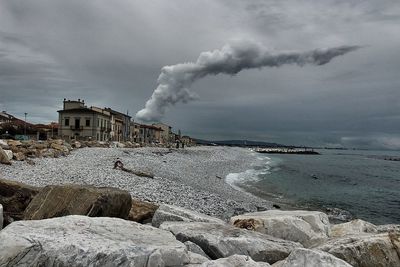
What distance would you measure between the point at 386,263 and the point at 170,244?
3.77 m

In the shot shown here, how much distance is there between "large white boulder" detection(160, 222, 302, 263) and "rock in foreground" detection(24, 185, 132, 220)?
1.58 m

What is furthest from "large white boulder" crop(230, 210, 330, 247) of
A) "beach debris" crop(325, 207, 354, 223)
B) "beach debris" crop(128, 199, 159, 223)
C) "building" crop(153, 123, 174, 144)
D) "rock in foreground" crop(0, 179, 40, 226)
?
"building" crop(153, 123, 174, 144)

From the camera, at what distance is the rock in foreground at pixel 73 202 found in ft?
25.4

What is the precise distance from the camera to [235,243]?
22.5 feet

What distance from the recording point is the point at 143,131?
146375 millimetres

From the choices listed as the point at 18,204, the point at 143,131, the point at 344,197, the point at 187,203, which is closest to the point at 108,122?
the point at 143,131

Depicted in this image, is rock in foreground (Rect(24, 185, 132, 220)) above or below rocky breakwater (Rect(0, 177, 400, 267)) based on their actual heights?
above

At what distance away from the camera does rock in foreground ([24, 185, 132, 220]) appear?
305 inches

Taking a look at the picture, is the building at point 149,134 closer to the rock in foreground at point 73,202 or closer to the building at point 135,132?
the building at point 135,132

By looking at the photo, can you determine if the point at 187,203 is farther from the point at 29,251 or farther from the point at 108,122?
the point at 108,122

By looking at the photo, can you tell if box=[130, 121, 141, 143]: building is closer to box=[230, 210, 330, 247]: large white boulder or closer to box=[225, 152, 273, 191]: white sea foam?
box=[225, 152, 273, 191]: white sea foam

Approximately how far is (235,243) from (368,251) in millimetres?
2293

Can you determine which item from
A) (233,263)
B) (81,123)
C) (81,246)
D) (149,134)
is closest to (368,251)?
(233,263)

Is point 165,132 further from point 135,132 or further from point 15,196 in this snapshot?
point 15,196
